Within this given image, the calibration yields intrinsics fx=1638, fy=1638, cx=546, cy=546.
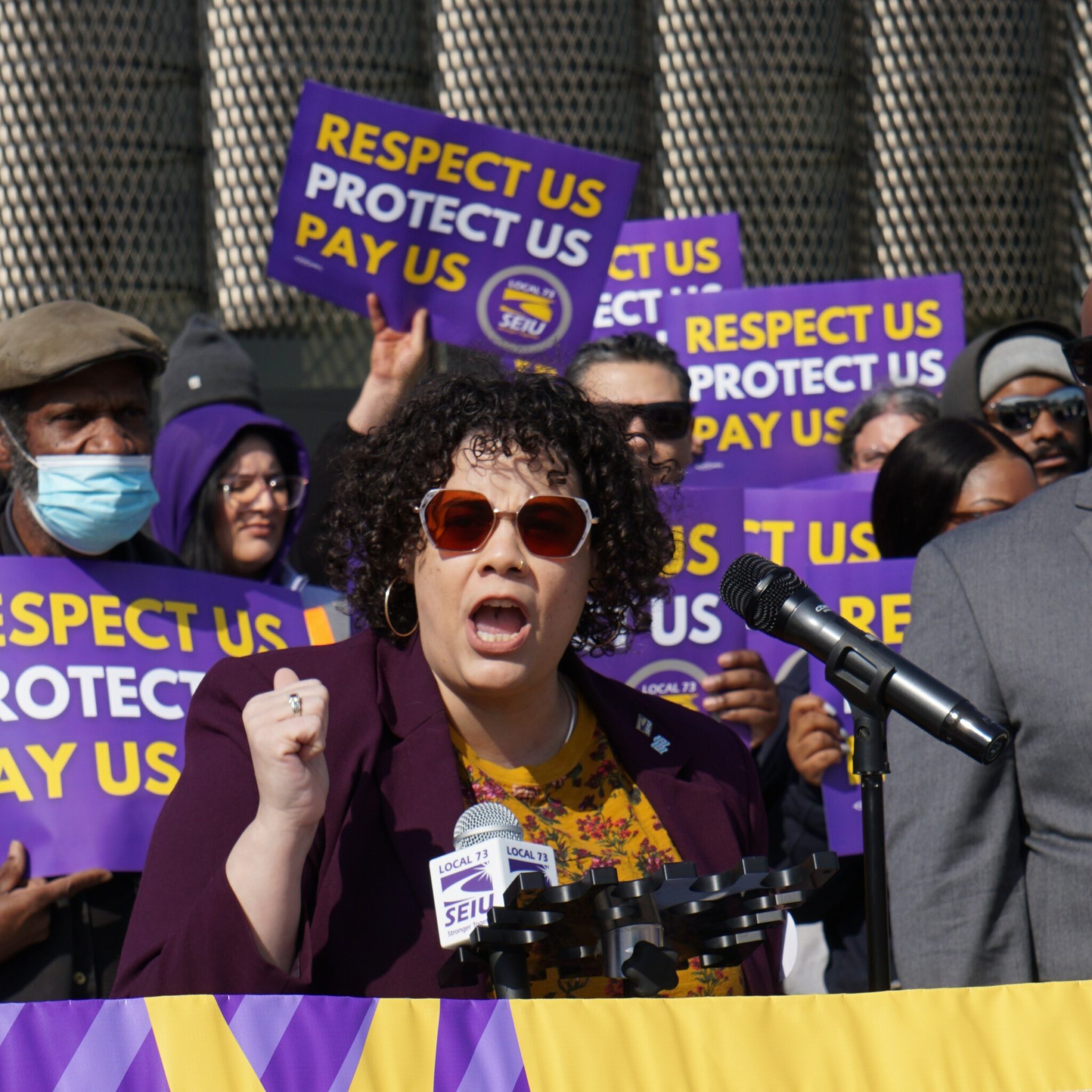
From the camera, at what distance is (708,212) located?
806cm

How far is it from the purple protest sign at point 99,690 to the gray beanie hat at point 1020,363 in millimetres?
2443

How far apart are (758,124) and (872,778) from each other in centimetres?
660

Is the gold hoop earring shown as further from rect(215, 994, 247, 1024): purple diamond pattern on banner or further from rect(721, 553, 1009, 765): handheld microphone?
rect(215, 994, 247, 1024): purple diamond pattern on banner

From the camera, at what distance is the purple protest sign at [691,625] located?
377 centimetres

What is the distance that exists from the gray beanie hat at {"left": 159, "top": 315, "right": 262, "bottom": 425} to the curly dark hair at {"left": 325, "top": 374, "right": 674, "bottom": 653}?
6.91 feet

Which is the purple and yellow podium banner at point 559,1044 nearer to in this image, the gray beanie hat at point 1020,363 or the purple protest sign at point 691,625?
the purple protest sign at point 691,625

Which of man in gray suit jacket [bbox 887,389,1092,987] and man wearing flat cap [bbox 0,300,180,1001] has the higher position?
man wearing flat cap [bbox 0,300,180,1001]

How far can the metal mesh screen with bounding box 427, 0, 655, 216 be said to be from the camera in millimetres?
7855

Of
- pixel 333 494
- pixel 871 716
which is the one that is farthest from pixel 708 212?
pixel 871 716

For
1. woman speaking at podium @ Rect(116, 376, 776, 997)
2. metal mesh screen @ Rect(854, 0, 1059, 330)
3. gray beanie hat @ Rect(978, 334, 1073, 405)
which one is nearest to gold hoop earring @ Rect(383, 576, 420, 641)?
woman speaking at podium @ Rect(116, 376, 776, 997)

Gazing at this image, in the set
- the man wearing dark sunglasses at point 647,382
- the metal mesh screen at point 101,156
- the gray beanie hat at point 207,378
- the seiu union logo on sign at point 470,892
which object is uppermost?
the metal mesh screen at point 101,156

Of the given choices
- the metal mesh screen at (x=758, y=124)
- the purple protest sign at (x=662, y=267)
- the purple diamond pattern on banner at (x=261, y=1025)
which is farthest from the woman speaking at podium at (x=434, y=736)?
the metal mesh screen at (x=758, y=124)

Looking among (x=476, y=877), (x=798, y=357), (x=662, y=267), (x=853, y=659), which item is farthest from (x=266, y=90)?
(x=476, y=877)

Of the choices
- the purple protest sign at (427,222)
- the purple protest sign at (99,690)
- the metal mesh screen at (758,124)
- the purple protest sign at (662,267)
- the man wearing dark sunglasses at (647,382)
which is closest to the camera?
the purple protest sign at (99,690)
